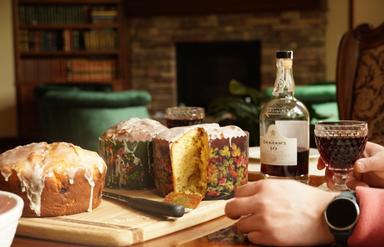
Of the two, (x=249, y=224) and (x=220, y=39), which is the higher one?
(x=220, y=39)

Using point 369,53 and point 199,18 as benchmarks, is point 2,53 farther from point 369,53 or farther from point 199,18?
point 369,53

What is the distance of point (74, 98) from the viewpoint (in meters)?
4.64

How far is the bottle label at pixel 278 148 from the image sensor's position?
4.24ft

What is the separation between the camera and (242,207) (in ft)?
3.23

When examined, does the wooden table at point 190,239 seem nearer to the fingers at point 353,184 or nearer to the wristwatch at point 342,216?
the wristwatch at point 342,216

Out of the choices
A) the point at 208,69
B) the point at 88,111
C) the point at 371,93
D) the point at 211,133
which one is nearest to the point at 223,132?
the point at 211,133

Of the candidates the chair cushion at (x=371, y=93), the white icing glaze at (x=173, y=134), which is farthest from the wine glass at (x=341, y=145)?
the chair cushion at (x=371, y=93)

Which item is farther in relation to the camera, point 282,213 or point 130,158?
point 130,158

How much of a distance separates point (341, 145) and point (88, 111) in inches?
141

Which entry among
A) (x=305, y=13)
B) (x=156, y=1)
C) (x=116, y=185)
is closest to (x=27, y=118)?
Answer: (x=156, y=1)

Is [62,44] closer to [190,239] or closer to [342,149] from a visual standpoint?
[342,149]

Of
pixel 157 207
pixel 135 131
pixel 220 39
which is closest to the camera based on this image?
pixel 157 207

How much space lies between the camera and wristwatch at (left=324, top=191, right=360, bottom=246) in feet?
3.11

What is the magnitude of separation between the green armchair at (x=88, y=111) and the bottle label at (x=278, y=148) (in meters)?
3.22
